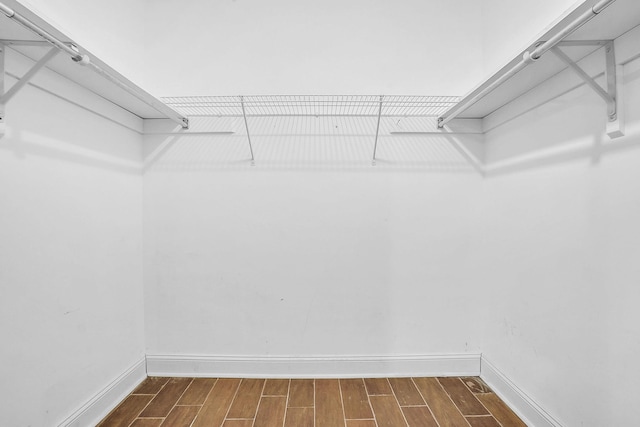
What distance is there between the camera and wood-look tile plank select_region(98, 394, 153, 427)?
1465 mm

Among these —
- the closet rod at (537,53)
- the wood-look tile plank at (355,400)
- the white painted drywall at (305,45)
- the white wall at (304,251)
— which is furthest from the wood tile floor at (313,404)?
the white painted drywall at (305,45)

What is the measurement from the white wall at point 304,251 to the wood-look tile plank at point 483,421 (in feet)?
1.45

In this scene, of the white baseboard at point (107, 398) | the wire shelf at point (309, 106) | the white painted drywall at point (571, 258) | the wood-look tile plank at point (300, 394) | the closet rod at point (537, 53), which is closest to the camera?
the closet rod at point (537, 53)

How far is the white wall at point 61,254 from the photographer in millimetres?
1104

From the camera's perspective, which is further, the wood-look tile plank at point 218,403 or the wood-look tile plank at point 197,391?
the wood-look tile plank at point 197,391

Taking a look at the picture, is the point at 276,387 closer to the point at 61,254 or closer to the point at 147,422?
the point at 147,422

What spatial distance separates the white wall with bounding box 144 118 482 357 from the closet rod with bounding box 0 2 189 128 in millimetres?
222

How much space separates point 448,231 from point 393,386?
1.08 metres

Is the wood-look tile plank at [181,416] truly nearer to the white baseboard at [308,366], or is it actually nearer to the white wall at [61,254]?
the white baseboard at [308,366]

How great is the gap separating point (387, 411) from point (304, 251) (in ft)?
3.41

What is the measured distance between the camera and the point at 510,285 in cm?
165

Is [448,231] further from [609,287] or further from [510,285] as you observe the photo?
[609,287]

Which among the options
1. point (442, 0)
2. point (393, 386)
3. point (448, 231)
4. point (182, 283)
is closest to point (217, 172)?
point (182, 283)

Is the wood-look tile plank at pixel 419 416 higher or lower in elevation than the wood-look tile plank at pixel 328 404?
lower
